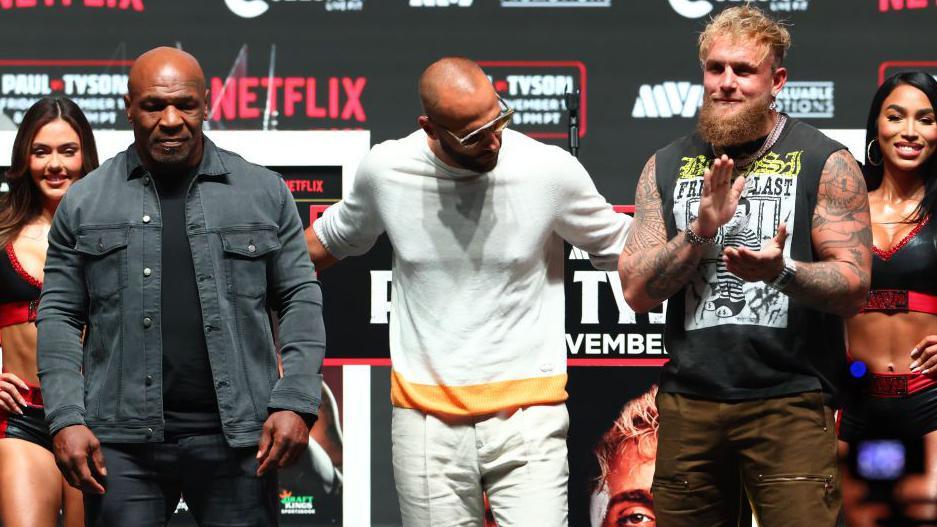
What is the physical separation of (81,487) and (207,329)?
1.35 feet

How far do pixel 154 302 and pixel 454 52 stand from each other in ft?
8.96

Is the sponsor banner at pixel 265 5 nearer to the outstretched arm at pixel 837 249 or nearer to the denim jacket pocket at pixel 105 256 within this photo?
the denim jacket pocket at pixel 105 256

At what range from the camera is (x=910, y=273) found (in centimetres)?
361

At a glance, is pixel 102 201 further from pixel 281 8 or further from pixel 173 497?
pixel 281 8

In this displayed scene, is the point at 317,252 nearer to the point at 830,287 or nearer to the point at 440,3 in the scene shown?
the point at 830,287

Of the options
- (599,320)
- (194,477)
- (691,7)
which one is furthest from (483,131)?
(691,7)

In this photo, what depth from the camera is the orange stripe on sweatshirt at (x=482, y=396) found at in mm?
2951

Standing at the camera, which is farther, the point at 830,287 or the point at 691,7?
the point at 691,7

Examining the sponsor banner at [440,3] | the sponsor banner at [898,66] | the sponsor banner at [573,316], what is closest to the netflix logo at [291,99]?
the sponsor banner at [440,3]

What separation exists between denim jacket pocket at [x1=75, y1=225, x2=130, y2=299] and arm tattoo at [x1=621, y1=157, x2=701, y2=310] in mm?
1113

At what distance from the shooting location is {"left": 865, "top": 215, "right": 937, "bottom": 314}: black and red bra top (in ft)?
11.8

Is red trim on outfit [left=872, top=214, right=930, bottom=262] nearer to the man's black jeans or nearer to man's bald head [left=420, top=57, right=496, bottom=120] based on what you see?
man's bald head [left=420, top=57, right=496, bottom=120]

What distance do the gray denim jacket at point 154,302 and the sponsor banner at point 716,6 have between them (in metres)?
2.77

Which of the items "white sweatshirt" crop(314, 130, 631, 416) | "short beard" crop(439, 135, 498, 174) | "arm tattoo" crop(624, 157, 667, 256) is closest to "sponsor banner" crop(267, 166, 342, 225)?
"white sweatshirt" crop(314, 130, 631, 416)
